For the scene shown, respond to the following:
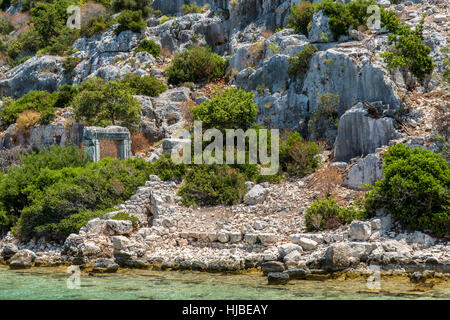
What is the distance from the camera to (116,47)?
34781 mm

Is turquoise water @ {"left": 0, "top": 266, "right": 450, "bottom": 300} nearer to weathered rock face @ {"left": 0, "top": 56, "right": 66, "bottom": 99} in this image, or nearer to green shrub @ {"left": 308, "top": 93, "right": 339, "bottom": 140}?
green shrub @ {"left": 308, "top": 93, "right": 339, "bottom": 140}

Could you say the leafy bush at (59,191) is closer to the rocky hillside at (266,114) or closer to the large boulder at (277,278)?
the rocky hillside at (266,114)

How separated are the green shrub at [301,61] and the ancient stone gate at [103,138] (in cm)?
835

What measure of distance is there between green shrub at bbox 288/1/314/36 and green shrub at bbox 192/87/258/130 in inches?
267

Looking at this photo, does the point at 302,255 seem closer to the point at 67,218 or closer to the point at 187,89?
the point at 67,218

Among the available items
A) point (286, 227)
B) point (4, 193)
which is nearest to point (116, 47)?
point (4, 193)

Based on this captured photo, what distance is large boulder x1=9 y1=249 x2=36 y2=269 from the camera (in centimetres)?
1551

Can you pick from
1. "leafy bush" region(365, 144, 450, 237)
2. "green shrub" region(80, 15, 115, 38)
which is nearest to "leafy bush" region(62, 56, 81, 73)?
"green shrub" region(80, 15, 115, 38)

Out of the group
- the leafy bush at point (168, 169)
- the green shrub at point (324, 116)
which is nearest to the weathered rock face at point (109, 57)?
the leafy bush at point (168, 169)

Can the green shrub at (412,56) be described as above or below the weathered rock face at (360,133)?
above

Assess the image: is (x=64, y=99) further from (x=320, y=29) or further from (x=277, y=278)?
(x=277, y=278)

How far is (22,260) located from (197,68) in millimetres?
18028

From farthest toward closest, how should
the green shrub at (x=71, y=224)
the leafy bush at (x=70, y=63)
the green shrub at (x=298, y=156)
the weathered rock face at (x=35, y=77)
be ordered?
the weathered rock face at (x=35, y=77), the leafy bush at (x=70, y=63), the green shrub at (x=298, y=156), the green shrub at (x=71, y=224)

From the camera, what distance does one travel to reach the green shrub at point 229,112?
846 inches
